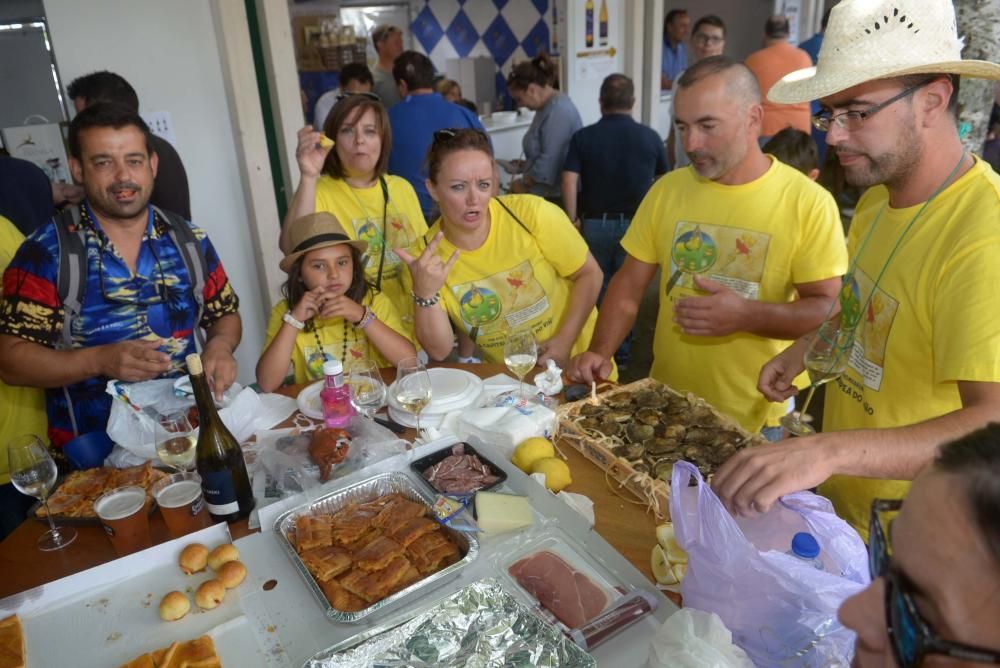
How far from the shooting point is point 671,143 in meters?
7.95

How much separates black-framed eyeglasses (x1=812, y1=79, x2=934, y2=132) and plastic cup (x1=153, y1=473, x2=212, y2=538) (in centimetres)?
205

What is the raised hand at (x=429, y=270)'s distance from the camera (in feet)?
8.30

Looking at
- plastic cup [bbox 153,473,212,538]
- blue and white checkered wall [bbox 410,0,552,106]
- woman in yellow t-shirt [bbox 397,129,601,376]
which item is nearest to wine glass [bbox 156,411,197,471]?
plastic cup [bbox 153,473,212,538]

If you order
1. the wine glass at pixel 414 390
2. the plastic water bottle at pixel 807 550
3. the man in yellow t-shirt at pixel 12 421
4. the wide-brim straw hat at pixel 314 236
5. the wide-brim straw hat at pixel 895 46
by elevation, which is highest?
the wide-brim straw hat at pixel 895 46

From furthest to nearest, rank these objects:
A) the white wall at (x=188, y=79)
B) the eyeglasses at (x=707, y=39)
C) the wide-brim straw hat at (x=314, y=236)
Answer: the eyeglasses at (x=707, y=39) → the white wall at (x=188, y=79) → the wide-brim straw hat at (x=314, y=236)

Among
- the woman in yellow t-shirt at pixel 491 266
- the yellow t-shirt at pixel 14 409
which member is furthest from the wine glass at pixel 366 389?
the yellow t-shirt at pixel 14 409

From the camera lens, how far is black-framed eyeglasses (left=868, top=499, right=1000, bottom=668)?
636 millimetres

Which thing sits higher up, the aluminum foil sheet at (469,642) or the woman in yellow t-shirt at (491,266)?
the woman in yellow t-shirt at (491,266)

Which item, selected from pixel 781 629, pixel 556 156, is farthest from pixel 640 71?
pixel 781 629

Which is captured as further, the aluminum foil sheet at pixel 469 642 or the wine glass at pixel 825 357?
the wine glass at pixel 825 357

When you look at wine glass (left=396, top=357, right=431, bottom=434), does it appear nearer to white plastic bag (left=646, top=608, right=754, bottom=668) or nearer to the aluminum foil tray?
the aluminum foil tray

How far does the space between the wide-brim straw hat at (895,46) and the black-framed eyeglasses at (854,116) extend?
0.16 feet

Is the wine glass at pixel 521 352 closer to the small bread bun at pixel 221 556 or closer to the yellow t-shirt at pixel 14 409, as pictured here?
the small bread bun at pixel 221 556

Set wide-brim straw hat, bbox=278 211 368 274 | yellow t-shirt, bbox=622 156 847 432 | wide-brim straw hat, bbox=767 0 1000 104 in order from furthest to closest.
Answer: wide-brim straw hat, bbox=278 211 368 274 → yellow t-shirt, bbox=622 156 847 432 → wide-brim straw hat, bbox=767 0 1000 104
